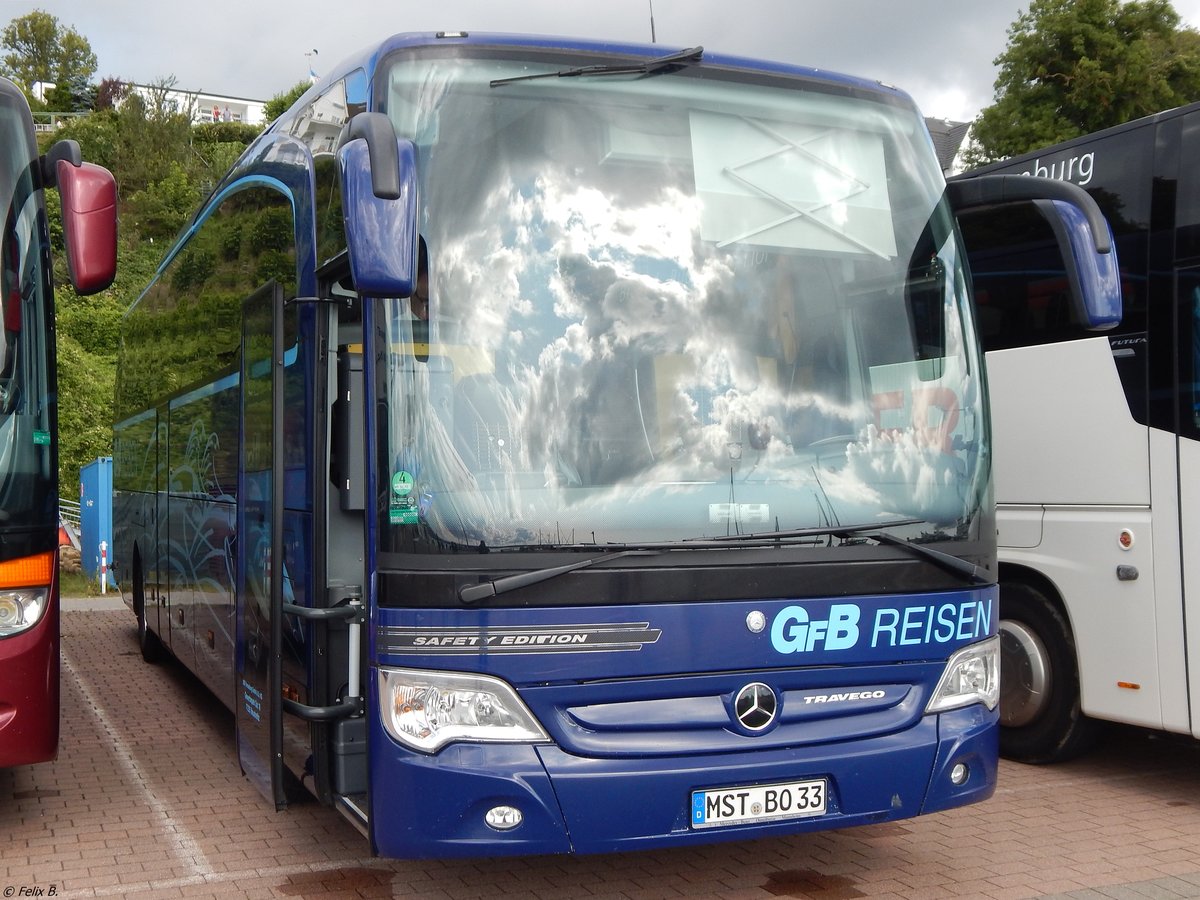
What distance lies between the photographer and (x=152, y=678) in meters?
10.8

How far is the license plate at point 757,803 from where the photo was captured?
177 inches

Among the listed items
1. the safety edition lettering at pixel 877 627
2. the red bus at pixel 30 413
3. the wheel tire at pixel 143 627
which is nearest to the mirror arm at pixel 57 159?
the red bus at pixel 30 413

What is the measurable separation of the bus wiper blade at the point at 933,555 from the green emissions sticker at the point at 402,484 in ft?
5.02

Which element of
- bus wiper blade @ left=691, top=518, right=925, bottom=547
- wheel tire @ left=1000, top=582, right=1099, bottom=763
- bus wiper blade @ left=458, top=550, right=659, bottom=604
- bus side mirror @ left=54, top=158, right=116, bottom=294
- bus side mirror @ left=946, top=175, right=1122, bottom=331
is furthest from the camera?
wheel tire @ left=1000, top=582, right=1099, bottom=763

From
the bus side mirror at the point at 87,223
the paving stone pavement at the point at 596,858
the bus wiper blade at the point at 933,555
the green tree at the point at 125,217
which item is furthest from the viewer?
the green tree at the point at 125,217

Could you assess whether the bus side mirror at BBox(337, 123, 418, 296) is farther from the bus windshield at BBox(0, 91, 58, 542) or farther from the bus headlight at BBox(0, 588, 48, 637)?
the bus headlight at BBox(0, 588, 48, 637)

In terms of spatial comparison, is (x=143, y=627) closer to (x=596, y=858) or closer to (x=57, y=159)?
(x=57, y=159)

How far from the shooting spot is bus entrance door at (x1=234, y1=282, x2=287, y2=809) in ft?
16.8

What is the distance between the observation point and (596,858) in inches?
230

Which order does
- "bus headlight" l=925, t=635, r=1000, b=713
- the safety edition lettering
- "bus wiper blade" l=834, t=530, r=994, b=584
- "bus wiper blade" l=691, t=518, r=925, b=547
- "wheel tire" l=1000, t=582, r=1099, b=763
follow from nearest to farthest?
"bus wiper blade" l=691, t=518, r=925, b=547 → the safety edition lettering → "bus wiper blade" l=834, t=530, r=994, b=584 → "bus headlight" l=925, t=635, r=1000, b=713 → "wheel tire" l=1000, t=582, r=1099, b=763

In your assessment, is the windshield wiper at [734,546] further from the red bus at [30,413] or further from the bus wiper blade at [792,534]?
the red bus at [30,413]

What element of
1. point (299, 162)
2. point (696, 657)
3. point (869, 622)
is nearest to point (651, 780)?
point (696, 657)

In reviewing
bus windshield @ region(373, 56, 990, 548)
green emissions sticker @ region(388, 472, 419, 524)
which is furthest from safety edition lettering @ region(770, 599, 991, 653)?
green emissions sticker @ region(388, 472, 419, 524)

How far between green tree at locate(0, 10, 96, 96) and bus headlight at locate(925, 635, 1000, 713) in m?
102
